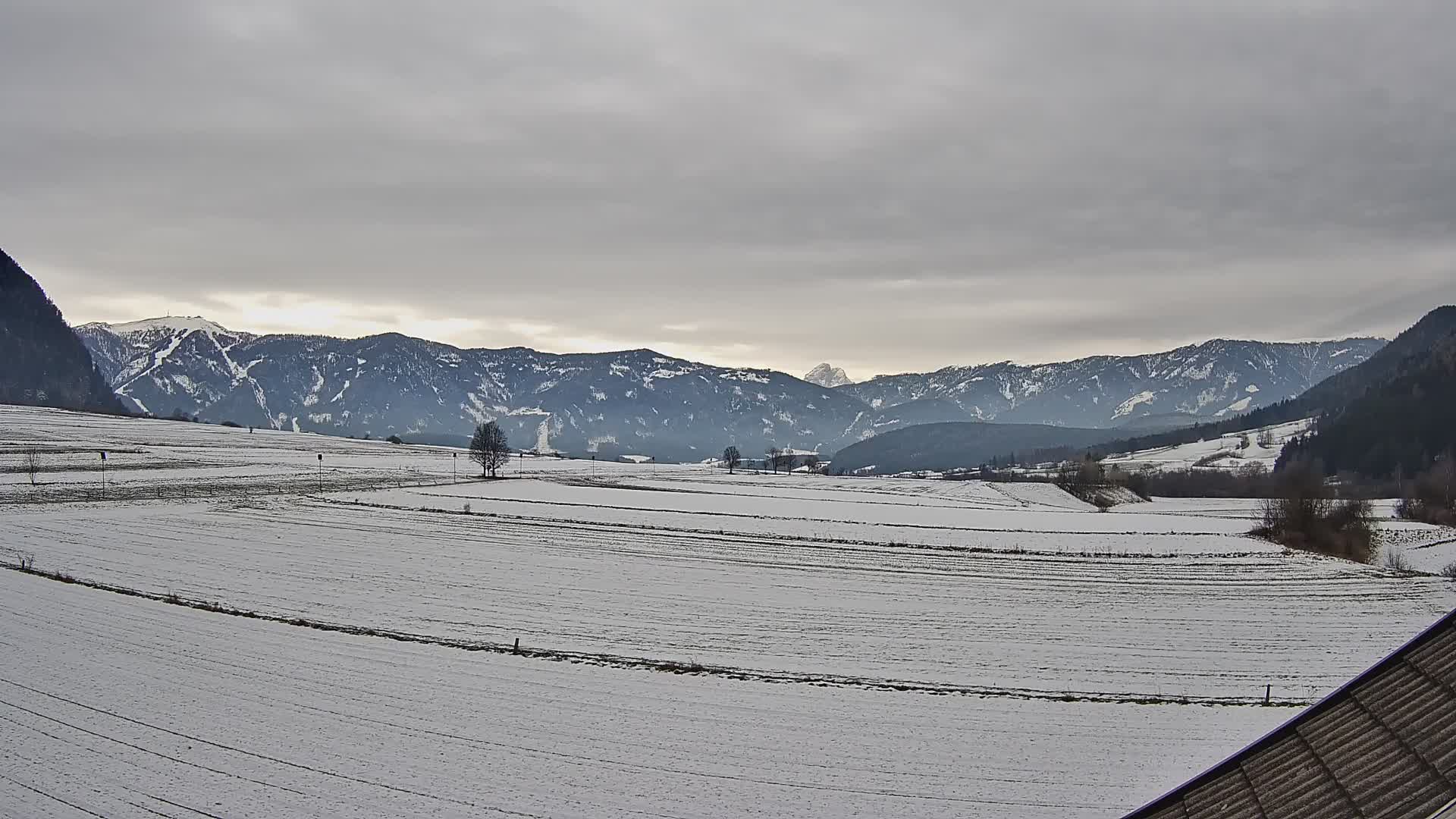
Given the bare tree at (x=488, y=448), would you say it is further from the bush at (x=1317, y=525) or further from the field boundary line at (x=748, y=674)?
the bush at (x=1317, y=525)

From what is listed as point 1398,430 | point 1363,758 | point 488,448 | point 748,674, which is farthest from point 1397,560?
point 1398,430

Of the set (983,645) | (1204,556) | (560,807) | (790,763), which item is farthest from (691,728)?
(1204,556)

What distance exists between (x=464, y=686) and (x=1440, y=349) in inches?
8627

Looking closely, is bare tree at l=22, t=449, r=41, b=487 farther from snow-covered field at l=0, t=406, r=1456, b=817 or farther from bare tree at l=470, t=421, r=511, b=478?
bare tree at l=470, t=421, r=511, b=478

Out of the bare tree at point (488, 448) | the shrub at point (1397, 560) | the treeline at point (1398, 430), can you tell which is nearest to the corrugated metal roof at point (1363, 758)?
the shrub at point (1397, 560)

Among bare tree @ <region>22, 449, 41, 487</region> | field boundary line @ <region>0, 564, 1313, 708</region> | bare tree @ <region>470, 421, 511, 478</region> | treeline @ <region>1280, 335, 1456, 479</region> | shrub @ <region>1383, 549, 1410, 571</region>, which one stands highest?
treeline @ <region>1280, 335, 1456, 479</region>

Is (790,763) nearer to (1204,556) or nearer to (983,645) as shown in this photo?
(983,645)

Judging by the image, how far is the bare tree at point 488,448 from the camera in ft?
380

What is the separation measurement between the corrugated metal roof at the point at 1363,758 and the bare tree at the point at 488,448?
110356 mm

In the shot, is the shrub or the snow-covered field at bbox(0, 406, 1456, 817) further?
the shrub

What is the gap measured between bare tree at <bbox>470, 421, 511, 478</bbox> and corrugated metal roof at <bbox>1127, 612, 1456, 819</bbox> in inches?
4345

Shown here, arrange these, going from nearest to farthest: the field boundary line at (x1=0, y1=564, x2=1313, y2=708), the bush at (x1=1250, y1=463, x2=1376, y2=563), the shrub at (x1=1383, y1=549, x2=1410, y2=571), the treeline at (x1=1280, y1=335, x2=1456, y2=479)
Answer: the field boundary line at (x1=0, y1=564, x2=1313, y2=708)
the shrub at (x1=1383, y1=549, x2=1410, y2=571)
the bush at (x1=1250, y1=463, x2=1376, y2=563)
the treeline at (x1=1280, y1=335, x2=1456, y2=479)

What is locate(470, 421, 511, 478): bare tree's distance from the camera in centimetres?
11569

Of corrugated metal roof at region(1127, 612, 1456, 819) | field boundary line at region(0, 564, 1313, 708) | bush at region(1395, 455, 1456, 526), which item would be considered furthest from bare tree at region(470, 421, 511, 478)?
corrugated metal roof at region(1127, 612, 1456, 819)
